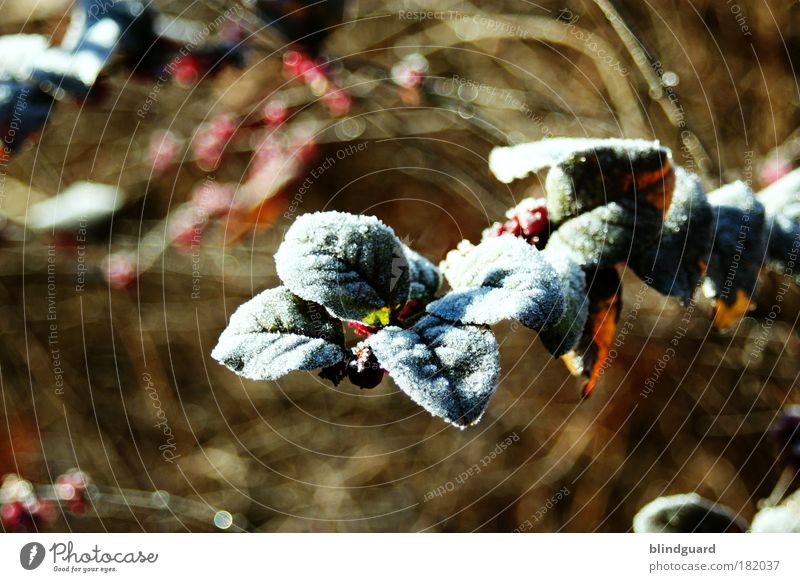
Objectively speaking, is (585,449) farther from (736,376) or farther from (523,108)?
(523,108)

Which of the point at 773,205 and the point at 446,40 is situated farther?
the point at 446,40

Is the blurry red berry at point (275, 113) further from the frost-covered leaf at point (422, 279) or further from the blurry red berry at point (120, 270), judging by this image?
the frost-covered leaf at point (422, 279)

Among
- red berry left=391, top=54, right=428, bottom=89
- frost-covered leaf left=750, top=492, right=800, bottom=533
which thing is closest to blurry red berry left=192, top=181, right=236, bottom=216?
red berry left=391, top=54, right=428, bottom=89

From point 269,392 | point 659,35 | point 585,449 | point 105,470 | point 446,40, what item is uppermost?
point 446,40

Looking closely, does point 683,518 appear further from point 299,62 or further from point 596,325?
point 299,62

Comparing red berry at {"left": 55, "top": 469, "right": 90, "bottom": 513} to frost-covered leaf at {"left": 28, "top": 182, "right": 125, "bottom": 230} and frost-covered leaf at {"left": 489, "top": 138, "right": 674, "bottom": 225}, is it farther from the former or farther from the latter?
frost-covered leaf at {"left": 489, "top": 138, "right": 674, "bottom": 225}

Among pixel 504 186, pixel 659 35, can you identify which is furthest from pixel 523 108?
pixel 659 35
